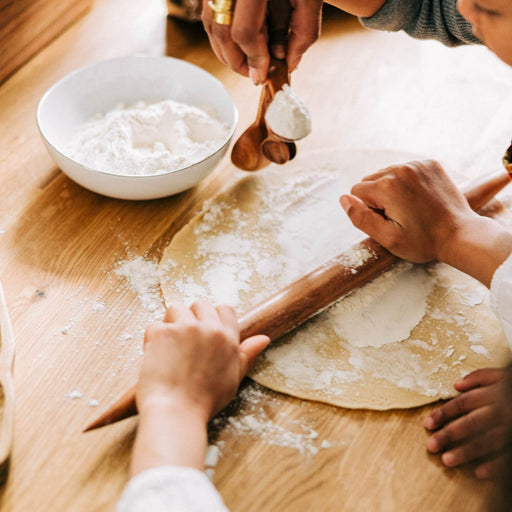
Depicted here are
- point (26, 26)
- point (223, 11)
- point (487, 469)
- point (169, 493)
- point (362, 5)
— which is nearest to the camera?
point (169, 493)

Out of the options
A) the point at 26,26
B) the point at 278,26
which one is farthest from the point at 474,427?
the point at 26,26

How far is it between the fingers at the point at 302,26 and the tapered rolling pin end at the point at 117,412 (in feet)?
1.76

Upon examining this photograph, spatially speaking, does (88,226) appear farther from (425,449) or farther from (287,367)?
(425,449)

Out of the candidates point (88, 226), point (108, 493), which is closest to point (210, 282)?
point (88, 226)

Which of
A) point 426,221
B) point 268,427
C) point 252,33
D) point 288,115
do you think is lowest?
point 268,427

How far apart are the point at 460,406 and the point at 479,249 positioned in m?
0.24

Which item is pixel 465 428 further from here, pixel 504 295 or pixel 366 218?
pixel 366 218

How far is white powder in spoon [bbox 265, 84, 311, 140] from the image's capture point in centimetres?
84

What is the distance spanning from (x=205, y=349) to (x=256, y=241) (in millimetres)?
269

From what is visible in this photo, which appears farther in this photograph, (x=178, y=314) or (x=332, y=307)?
(x=332, y=307)

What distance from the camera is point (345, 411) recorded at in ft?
2.46

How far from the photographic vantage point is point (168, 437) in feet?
2.07

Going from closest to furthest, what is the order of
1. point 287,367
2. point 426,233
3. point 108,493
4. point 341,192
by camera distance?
point 108,493
point 287,367
point 426,233
point 341,192

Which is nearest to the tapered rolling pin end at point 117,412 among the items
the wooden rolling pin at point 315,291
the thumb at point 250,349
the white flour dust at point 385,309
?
the wooden rolling pin at point 315,291
